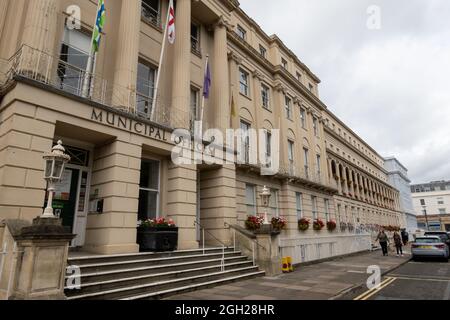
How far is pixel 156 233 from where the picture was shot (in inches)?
376

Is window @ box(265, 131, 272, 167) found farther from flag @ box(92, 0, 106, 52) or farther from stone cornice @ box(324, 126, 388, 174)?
stone cornice @ box(324, 126, 388, 174)

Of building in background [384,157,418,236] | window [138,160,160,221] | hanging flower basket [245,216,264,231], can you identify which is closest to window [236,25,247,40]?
hanging flower basket [245,216,264,231]

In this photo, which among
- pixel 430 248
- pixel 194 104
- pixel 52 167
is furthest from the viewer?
pixel 430 248

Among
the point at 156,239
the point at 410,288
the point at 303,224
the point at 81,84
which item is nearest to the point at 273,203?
the point at 303,224

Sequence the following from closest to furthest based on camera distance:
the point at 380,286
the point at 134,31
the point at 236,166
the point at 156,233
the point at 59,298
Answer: the point at 59,298 < the point at 156,233 < the point at 380,286 < the point at 134,31 < the point at 236,166

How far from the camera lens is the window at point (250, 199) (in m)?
16.5

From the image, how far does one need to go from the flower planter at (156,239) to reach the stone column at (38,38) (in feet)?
17.8

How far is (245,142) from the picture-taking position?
17.8 m

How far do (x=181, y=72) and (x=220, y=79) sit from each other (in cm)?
317

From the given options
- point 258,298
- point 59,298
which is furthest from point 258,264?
point 59,298

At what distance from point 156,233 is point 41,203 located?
3.44 metres

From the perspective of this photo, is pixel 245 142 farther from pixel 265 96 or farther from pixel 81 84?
pixel 81 84

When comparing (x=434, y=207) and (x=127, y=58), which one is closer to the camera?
(x=127, y=58)

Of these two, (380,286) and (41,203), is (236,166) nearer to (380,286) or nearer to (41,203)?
(380,286)
